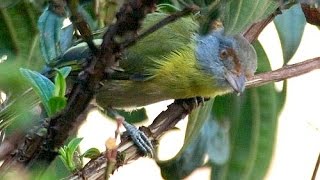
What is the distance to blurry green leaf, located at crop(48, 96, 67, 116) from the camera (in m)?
0.70

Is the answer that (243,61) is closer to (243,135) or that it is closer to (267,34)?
(243,135)

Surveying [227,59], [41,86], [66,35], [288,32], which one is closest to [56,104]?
[41,86]

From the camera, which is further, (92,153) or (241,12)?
(92,153)

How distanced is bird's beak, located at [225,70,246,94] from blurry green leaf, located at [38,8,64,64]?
0.66m

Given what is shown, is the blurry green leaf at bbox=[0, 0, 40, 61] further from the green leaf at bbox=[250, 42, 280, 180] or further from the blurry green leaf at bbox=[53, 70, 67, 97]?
the green leaf at bbox=[250, 42, 280, 180]

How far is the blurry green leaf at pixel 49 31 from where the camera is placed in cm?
84

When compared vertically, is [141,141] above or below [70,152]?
below

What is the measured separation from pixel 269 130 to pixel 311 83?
0.96 meters

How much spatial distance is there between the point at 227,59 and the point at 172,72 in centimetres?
17

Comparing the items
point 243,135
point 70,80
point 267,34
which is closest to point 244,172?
point 243,135

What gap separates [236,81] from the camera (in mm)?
1571

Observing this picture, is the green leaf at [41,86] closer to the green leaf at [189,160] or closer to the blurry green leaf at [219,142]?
the green leaf at [189,160]

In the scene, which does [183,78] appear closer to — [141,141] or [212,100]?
[212,100]

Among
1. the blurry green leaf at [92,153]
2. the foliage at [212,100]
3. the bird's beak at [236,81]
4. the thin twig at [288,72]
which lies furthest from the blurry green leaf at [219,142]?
the blurry green leaf at [92,153]
